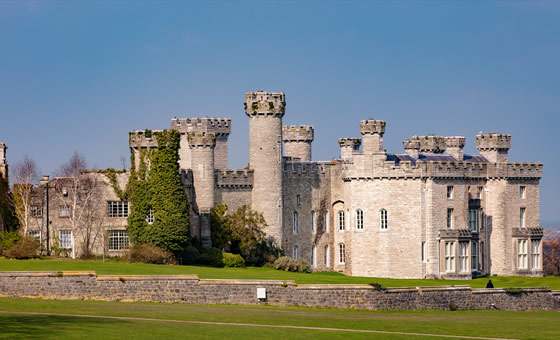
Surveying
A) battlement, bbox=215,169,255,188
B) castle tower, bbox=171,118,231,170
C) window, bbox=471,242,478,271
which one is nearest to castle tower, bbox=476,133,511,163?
window, bbox=471,242,478,271

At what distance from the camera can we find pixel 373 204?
74000 mm

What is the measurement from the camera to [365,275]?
242 feet

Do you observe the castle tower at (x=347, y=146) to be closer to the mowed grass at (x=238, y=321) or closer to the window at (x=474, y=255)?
the window at (x=474, y=255)

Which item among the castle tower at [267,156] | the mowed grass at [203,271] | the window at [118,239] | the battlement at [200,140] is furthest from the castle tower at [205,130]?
the mowed grass at [203,271]

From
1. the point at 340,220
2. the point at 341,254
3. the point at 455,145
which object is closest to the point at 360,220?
the point at 340,220

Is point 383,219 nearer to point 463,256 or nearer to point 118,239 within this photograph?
point 463,256

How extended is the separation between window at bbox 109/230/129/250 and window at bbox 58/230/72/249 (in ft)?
8.73

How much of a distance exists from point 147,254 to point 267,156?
38.6ft

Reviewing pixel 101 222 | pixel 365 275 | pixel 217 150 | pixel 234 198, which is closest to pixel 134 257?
pixel 101 222

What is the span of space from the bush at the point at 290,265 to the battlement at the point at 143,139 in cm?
1112

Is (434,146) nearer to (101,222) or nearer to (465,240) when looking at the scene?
(465,240)

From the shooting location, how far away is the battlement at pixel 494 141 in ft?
269

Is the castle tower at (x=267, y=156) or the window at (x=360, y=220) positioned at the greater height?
the castle tower at (x=267, y=156)

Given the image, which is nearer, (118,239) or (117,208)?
(118,239)
